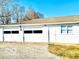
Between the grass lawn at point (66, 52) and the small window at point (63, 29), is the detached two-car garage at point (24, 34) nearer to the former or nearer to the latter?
the small window at point (63, 29)

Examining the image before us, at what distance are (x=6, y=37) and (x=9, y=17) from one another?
84.9 feet

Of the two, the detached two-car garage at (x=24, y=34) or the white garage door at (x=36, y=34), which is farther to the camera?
the detached two-car garage at (x=24, y=34)

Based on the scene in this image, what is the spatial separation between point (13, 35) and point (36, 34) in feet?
12.3

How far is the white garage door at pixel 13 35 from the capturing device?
30359mm

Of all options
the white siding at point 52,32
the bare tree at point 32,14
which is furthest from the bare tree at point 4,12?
the white siding at point 52,32

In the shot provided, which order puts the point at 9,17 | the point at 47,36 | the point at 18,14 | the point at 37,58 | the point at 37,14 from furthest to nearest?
1. the point at 37,14
2. the point at 18,14
3. the point at 9,17
4. the point at 47,36
5. the point at 37,58

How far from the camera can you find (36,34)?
29141 mm

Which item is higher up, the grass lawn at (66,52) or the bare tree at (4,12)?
the bare tree at (4,12)

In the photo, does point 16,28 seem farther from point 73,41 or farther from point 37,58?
point 37,58

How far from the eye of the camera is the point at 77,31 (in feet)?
87.7

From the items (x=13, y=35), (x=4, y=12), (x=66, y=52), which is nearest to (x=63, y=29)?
(x=13, y=35)

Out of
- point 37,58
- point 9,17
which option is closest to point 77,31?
point 37,58

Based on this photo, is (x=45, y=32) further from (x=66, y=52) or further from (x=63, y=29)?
(x=66, y=52)

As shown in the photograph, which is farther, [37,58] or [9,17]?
[9,17]
